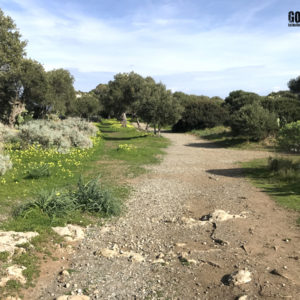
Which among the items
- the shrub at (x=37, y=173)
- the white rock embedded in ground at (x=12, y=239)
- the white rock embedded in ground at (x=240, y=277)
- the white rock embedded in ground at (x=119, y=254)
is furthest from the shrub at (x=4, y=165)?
the white rock embedded in ground at (x=240, y=277)

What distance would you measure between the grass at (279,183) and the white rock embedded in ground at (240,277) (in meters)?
3.65

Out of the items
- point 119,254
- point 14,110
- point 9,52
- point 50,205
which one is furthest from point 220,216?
point 14,110

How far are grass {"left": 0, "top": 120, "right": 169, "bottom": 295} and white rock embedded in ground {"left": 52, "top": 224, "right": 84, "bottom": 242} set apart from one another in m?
0.21

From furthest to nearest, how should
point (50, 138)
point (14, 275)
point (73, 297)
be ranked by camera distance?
point (50, 138), point (14, 275), point (73, 297)

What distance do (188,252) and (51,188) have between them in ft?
21.6

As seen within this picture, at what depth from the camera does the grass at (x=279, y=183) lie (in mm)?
10219

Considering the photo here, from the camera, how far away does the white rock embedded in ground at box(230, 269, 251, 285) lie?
515 centimetres

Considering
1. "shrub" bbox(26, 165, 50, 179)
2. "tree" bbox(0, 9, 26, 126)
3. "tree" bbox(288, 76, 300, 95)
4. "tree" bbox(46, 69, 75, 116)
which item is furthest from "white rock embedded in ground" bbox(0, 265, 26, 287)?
"tree" bbox(288, 76, 300, 95)

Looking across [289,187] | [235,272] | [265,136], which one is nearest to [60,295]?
[235,272]

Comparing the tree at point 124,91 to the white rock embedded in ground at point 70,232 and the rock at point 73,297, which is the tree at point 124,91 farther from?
the rock at point 73,297

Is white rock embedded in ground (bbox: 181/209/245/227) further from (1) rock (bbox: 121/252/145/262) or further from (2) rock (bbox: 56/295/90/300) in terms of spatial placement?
(2) rock (bbox: 56/295/90/300)

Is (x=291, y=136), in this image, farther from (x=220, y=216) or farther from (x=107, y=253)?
(x=107, y=253)

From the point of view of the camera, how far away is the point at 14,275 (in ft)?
17.1

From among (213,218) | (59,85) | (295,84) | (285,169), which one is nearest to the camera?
(213,218)
